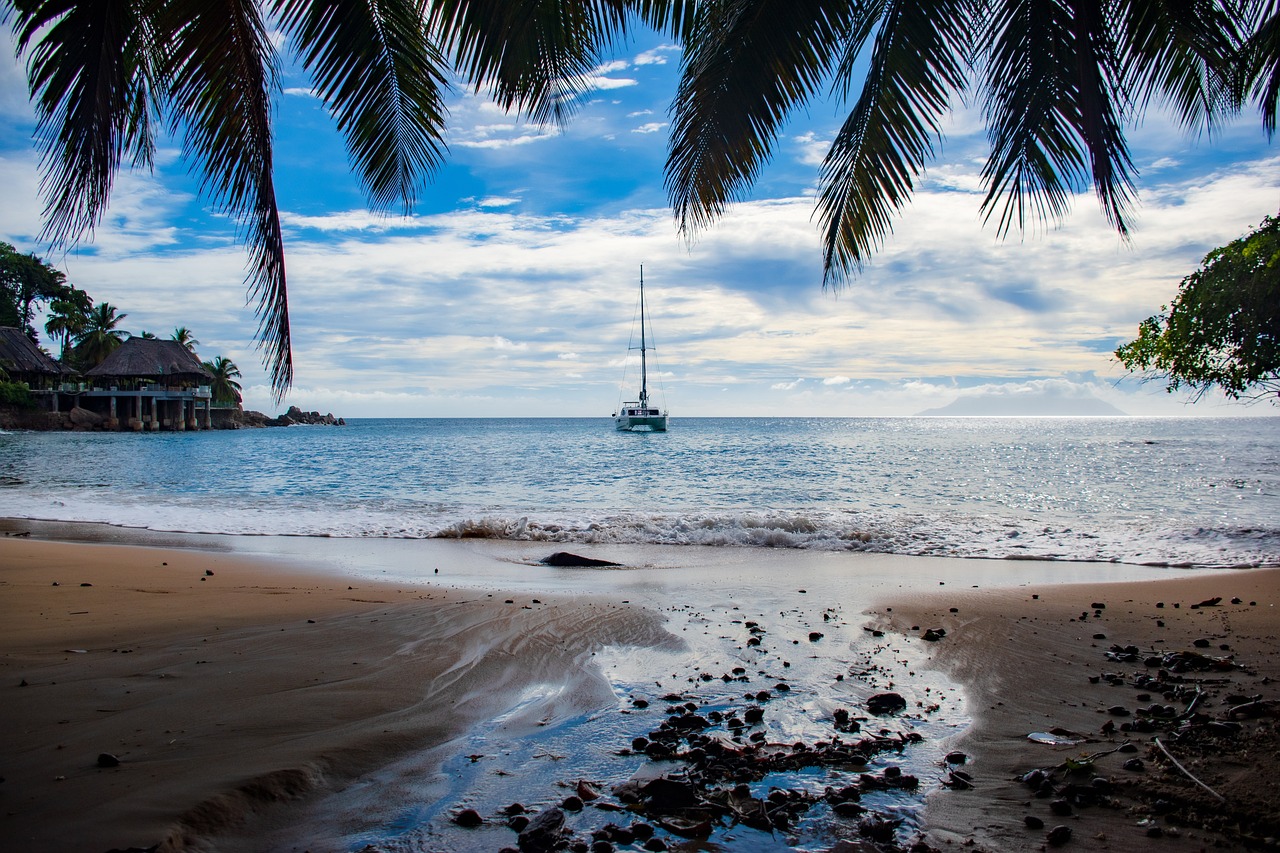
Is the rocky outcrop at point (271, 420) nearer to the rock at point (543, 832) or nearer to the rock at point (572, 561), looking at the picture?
Result: the rock at point (572, 561)

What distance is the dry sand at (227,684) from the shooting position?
9.13ft

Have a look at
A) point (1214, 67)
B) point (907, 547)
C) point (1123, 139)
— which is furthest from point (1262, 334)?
point (1123, 139)

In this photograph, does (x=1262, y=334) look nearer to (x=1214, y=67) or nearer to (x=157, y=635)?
(x=1214, y=67)

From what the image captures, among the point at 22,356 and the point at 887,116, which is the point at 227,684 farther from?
the point at 22,356

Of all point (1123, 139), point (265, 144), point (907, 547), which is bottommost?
point (907, 547)

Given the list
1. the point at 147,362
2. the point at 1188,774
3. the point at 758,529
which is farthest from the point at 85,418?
the point at 1188,774

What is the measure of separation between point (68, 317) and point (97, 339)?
311 cm

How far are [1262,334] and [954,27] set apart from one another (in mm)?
13026

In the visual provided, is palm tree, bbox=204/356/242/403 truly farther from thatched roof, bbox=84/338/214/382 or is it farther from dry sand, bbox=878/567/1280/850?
dry sand, bbox=878/567/1280/850

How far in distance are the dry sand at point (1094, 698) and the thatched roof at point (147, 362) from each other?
7098 cm

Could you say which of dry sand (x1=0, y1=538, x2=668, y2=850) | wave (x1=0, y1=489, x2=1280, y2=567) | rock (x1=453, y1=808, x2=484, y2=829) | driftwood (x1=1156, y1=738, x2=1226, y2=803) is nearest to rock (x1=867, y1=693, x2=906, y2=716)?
driftwood (x1=1156, y1=738, x2=1226, y2=803)

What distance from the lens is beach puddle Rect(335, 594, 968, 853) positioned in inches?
106

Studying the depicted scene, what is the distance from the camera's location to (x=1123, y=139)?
3.76 meters

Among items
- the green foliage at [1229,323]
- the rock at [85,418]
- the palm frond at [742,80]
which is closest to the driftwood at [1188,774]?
the palm frond at [742,80]
